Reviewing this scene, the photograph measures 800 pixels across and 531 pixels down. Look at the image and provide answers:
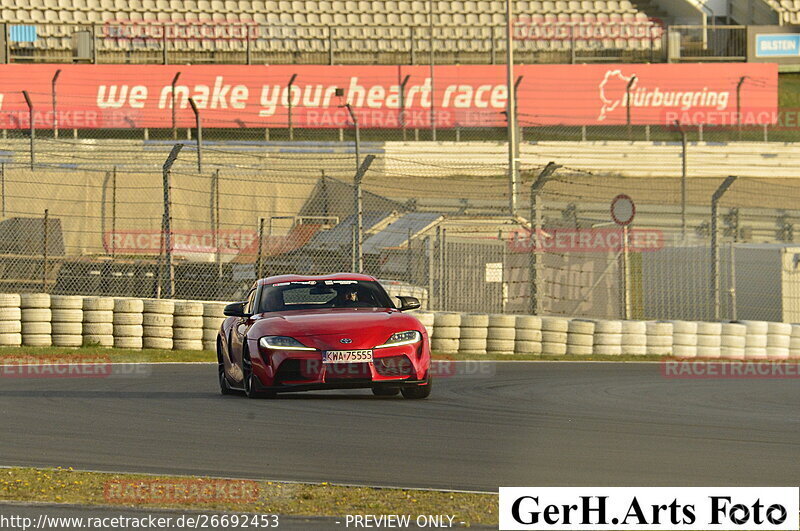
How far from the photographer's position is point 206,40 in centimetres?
3431

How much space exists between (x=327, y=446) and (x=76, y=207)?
1823 centimetres

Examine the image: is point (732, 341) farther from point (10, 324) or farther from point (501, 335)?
point (10, 324)

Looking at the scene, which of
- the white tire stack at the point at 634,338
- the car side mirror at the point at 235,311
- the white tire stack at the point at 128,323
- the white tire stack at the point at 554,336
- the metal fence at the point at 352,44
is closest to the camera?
the car side mirror at the point at 235,311

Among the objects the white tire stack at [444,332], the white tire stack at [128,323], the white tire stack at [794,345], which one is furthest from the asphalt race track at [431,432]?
the white tire stack at [794,345]

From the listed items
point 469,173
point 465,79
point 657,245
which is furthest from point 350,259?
point 465,79

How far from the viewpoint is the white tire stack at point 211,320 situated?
17531mm

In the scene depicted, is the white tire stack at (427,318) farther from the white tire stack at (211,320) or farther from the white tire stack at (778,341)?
the white tire stack at (778,341)

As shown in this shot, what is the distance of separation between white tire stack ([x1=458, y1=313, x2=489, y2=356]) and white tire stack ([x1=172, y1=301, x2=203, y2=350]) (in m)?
3.46

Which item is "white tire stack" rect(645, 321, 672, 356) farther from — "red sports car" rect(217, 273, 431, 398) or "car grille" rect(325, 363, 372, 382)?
"car grille" rect(325, 363, 372, 382)

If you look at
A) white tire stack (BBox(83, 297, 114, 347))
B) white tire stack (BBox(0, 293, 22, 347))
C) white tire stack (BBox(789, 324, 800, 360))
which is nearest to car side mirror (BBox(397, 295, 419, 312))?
white tire stack (BBox(83, 297, 114, 347))

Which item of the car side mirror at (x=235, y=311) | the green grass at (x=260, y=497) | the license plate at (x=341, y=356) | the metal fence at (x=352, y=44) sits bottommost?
the green grass at (x=260, y=497)

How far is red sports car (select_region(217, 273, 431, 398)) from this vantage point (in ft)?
36.6

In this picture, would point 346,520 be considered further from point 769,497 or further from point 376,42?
point 376,42

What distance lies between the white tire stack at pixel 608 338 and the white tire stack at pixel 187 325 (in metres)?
5.35
